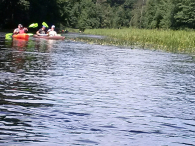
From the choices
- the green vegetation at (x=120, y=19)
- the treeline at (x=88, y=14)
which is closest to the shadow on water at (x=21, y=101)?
the green vegetation at (x=120, y=19)

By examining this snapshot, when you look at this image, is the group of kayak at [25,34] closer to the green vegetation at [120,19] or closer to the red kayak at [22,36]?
the red kayak at [22,36]

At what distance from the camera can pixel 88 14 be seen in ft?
370

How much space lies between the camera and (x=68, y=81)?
10961mm

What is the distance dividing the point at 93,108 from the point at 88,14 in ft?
349

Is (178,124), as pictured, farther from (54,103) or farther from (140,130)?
(54,103)

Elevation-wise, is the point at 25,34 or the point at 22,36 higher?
the point at 25,34

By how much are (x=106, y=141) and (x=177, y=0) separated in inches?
2283

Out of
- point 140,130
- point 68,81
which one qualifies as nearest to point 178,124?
point 140,130

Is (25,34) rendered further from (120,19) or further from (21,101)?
(120,19)

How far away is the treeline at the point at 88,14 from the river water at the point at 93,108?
36370 millimetres

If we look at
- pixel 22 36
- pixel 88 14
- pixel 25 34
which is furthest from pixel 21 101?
pixel 88 14

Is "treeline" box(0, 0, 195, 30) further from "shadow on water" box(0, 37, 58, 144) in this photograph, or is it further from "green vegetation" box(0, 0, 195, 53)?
"shadow on water" box(0, 37, 58, 144)

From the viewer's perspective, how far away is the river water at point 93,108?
5801 mm

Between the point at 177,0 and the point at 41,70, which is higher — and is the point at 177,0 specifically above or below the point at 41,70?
above
